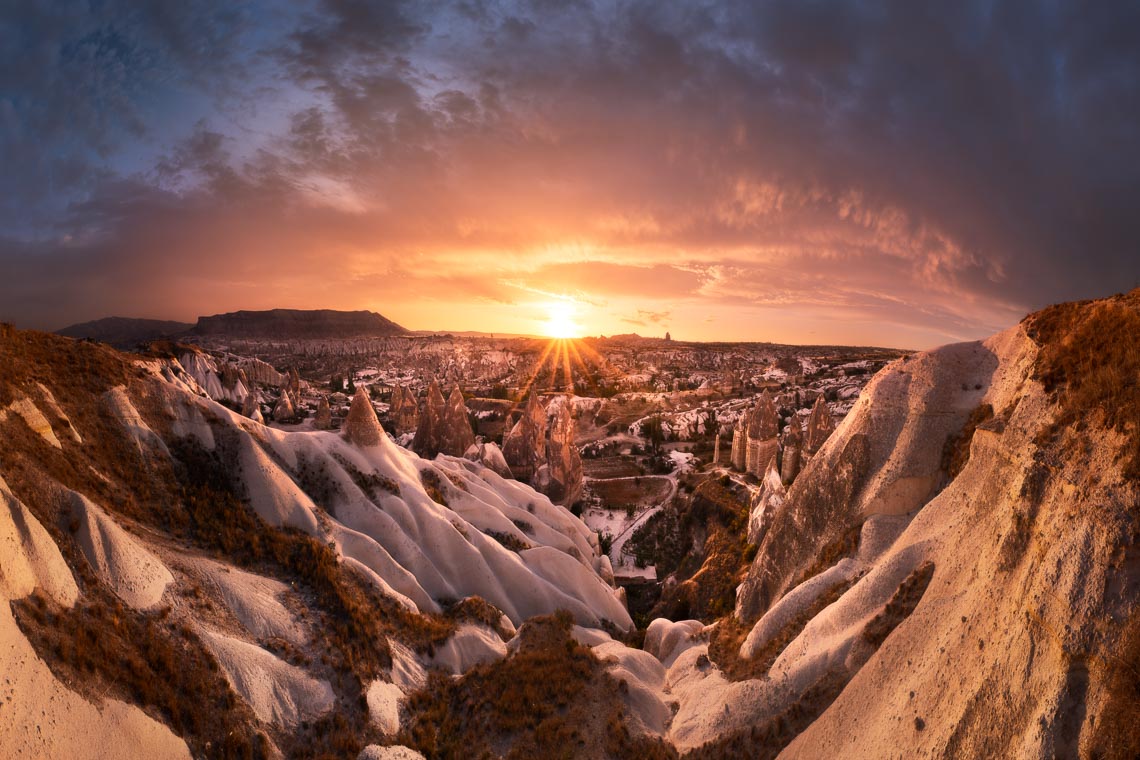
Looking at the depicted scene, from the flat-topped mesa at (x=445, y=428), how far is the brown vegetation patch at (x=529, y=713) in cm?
2427

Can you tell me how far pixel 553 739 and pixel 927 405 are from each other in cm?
1351

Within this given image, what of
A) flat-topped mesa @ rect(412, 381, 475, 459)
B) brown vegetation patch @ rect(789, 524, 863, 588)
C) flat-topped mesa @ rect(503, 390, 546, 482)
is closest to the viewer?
brown vegetation patch @ rect(789, 524, 863, 588)

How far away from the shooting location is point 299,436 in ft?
73.0

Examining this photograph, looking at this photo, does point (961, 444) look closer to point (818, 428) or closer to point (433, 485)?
point (818, 428)

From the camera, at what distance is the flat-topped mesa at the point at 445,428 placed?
132 ft

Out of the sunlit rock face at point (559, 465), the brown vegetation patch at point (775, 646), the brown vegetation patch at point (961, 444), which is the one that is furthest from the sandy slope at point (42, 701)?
the sunlit rock face at point (559, 465)

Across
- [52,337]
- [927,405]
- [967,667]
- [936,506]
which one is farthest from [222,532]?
[927,405]

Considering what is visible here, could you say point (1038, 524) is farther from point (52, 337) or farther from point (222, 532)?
point (52, 337)

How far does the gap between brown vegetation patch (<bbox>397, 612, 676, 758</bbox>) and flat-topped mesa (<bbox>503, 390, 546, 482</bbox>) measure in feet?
80.1

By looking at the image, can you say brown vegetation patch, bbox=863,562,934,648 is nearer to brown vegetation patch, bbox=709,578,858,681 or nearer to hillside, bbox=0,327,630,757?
brown vegetation patch, bbox=709,578,858,681

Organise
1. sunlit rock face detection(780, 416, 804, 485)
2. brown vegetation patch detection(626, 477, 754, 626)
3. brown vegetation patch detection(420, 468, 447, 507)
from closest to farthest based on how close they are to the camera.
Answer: brown vegetation patch detection(626, 477, 754, 626) < brown vegetation patch detection(420, 468, 447, 507) < sunlit rock face detection(780, 416, 804, 485)

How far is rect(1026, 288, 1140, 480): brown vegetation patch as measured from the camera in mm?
7980

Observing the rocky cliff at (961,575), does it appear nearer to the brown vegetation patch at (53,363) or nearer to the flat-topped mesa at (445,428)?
the brown vegetation patch at (53,363)

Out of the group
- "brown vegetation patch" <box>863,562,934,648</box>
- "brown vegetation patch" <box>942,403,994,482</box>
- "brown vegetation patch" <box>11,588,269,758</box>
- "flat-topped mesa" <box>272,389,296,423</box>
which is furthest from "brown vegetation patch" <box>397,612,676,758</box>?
"flat-topped mesa" <box>272,389,296,423</box>
